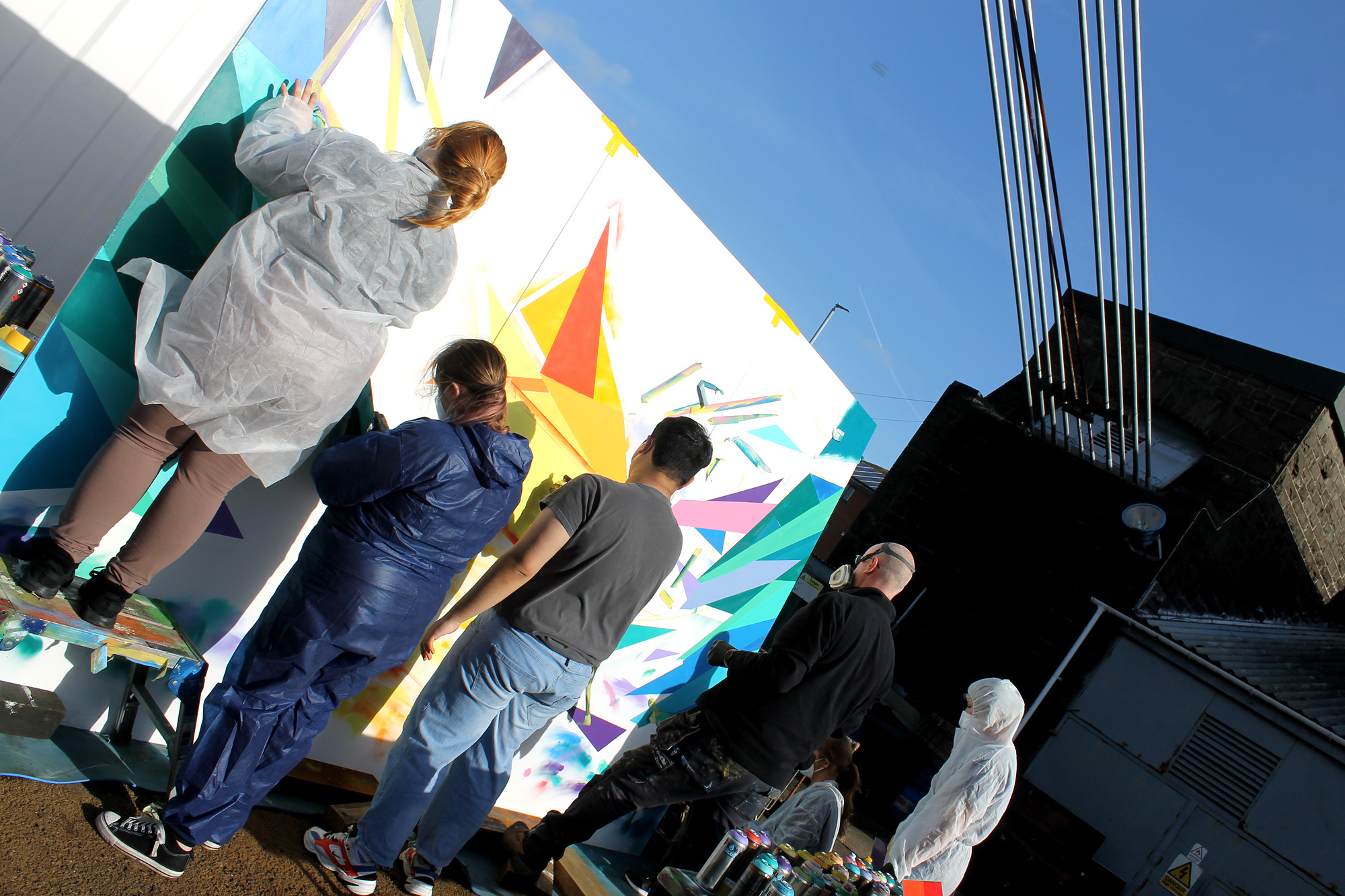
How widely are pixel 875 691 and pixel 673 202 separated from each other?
2.14 meters

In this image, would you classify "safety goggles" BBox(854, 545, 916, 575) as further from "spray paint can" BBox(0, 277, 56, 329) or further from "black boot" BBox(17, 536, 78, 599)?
"spray paint can" BBox(0, 277, 56, 329)

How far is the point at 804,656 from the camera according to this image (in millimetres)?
2928

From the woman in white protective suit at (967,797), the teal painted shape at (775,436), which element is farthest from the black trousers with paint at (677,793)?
the teal painted shape at (775,436)

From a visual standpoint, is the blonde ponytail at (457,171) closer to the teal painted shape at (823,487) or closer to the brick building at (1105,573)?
the teal painted shape at (823,487)

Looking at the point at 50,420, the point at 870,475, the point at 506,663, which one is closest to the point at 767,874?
the point at 506,663

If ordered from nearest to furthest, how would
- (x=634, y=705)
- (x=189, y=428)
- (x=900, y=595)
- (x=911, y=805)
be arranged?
(x=189, y=428), (x=634, y=705), (x=911, y=805), (x=900, y=595)

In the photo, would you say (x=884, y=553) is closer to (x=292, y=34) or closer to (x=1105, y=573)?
(x=292, y=34)

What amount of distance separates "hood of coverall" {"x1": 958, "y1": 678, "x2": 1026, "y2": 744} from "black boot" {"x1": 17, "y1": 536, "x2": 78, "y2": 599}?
11.4 feet

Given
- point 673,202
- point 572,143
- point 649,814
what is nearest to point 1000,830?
point 649,814

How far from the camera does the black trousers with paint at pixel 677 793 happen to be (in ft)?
9.23

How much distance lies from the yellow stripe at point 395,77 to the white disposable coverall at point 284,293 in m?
0.29

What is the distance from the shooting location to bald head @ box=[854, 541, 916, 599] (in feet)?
10.5

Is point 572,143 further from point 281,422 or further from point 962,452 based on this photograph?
point 962,452

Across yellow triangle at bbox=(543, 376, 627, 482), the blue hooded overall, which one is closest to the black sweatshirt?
yellow triangle at bbox=(543, 376, 627, 482)
